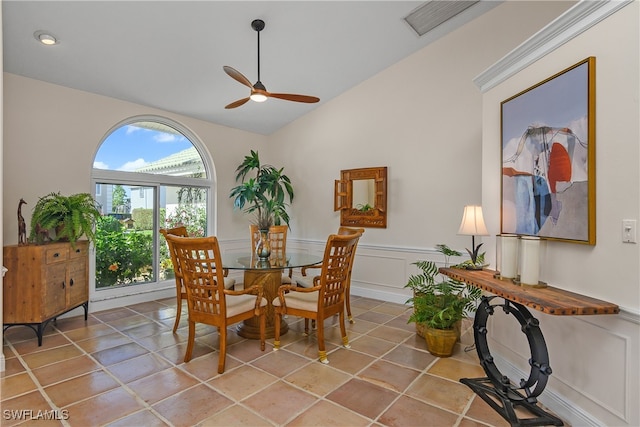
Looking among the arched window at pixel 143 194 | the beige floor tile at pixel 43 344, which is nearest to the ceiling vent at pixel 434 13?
the arched window at pixel 143 194

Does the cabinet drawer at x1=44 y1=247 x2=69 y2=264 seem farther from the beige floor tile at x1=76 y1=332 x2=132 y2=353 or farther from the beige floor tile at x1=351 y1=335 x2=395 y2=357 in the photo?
the beige floor tile at x1=351 y1=335 x2=395 y2=357

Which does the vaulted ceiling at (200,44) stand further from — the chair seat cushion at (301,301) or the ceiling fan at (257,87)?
the chair seat cushion at (301,301)

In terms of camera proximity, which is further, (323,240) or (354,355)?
(323,240)

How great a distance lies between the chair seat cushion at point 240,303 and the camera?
2686 mm

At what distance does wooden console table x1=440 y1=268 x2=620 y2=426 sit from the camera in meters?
1.67

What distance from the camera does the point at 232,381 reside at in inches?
94.6

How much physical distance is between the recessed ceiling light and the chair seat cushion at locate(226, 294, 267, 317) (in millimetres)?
2906

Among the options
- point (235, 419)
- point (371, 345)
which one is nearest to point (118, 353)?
point (235, 419)

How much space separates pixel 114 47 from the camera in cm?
323

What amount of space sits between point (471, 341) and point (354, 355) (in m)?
1.26

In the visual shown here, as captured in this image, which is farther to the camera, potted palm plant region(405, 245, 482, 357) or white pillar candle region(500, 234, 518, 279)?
potted palm plant region(405, 245, 482, 357)

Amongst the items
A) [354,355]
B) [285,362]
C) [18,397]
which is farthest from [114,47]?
[354,355]

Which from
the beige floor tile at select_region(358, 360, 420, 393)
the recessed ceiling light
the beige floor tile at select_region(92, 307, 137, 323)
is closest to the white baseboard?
the beige floor tile at select_region(358, 360, 420, 393)

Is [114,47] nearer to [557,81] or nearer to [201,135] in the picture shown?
[201,135]
